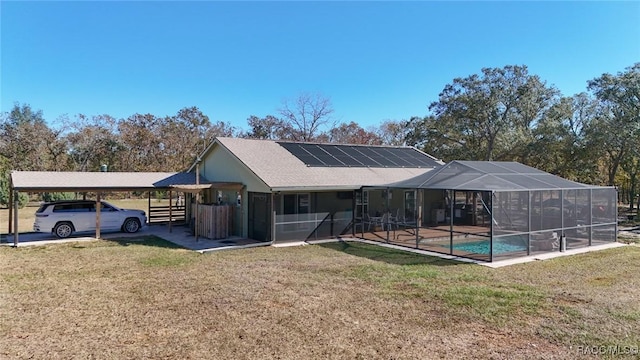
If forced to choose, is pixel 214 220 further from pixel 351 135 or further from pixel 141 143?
pixel 351 135

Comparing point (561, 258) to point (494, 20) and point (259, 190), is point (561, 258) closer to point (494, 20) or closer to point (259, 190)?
point (494, 20)

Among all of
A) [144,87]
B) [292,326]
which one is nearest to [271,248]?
[292,326]

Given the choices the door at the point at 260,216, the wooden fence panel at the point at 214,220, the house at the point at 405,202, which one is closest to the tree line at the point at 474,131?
the house at the point at 405,202

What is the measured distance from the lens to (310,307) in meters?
7.20

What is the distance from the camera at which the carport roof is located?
44.9ft

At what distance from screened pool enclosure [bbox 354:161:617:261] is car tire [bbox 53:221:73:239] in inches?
435

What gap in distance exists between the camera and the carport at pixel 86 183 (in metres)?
13.5

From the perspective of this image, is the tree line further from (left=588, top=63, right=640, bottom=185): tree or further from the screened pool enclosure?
the screened pool enclosure

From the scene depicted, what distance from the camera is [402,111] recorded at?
39.4m

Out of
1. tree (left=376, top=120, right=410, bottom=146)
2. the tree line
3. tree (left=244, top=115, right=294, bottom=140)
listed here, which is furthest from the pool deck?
tree (left=376, top=120, right=410, bottom=146)

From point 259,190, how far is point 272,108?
3010cm

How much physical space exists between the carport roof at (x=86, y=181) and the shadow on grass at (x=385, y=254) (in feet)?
22.9

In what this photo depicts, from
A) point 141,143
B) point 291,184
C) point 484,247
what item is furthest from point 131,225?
point 141,143

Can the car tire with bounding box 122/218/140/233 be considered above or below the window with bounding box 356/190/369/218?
below
